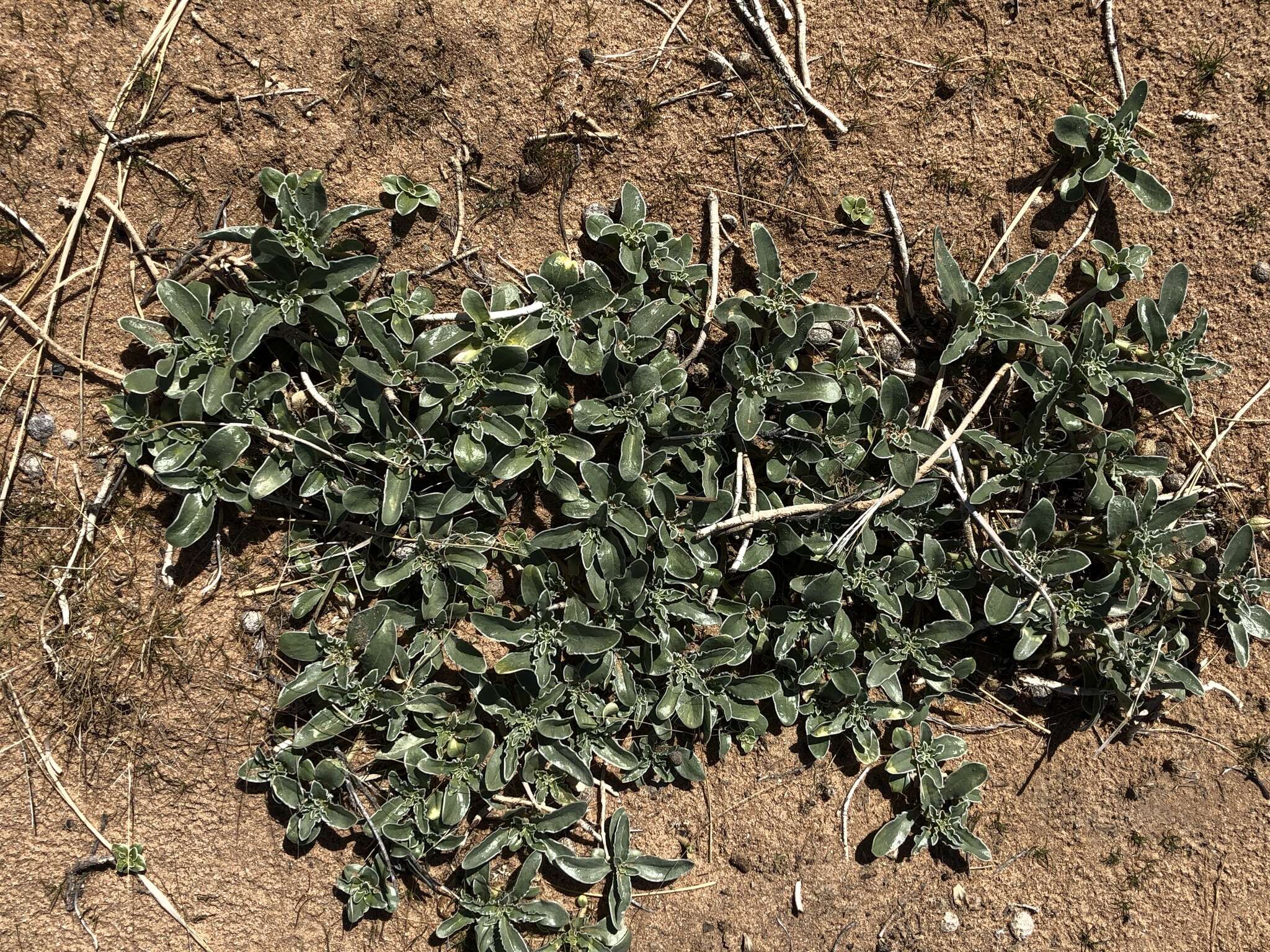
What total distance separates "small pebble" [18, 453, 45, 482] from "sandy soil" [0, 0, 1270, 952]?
31 mm

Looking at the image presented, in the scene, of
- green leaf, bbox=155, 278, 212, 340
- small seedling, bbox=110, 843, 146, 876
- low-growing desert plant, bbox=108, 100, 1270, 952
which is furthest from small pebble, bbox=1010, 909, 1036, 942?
green leaf, bbox=155, 278, 212, 340

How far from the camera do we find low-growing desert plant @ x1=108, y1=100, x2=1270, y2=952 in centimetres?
334

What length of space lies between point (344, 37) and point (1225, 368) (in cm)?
404

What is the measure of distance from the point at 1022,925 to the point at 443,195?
4251 mm

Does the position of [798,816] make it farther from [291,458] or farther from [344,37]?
[344,37]

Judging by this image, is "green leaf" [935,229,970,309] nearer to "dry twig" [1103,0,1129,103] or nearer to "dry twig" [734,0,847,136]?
"dry twig" [734,0,847,136]

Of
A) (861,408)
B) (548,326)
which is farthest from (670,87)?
(861,408)

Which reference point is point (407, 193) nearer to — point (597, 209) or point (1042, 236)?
point (597, 209)

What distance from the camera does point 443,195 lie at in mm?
3518

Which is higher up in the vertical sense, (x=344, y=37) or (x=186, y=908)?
(x=344, y=37)

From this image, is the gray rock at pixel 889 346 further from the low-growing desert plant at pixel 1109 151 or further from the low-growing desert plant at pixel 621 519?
the low-growing desert plant at pixel 1109 151

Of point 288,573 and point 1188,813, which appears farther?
point 1188,813

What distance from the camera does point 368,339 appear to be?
331 centimetres

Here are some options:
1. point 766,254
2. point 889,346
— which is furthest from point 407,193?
point 889,346
